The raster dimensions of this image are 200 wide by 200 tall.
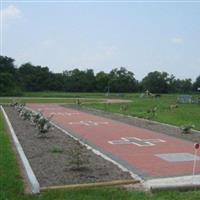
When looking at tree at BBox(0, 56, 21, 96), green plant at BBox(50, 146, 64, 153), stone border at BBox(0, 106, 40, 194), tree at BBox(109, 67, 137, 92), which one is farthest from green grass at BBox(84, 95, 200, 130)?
tree at BBox(109, 67, 137, 92)

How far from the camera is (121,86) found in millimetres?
135875

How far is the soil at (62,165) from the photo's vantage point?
10445 mm

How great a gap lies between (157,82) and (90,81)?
19126 millimetres

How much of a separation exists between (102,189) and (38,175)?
195 centimetres

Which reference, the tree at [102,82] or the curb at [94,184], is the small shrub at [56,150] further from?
the tree at [102,82]

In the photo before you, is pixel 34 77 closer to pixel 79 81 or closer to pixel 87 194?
pixel 79 81

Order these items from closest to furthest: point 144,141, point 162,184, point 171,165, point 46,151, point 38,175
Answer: point 162,184, point 38,175, point 171,165, point 46,151, point 144,141

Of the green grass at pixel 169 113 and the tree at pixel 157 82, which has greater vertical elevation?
the tree at pixel 157 82

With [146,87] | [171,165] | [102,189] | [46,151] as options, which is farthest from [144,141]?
[146,87]

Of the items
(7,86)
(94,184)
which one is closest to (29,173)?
(94,184)

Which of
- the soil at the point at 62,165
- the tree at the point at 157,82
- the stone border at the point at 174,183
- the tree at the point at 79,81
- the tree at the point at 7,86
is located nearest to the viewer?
the stone border at the point at 174,183

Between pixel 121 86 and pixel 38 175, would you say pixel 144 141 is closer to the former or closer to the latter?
pixel 38 175

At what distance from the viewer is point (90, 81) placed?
445ft

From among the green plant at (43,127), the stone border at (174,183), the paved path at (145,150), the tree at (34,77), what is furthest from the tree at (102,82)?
the stone border at (174,183)
